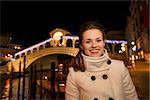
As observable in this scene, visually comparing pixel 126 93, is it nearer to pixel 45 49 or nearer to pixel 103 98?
pixel 103 98

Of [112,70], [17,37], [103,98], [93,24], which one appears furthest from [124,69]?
[17,37]

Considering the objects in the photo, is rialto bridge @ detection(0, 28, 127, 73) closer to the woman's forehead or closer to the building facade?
the building facade

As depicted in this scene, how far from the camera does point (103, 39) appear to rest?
2793 mm

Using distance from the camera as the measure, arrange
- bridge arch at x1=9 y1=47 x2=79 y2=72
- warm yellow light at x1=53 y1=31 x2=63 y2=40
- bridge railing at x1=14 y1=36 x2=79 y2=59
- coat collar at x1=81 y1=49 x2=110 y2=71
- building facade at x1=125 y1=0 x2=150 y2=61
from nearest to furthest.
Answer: coat collar at x1=81 y1=49 x2=110 y2=71 < building facade at x1=125 y1=0 x2=150 y2=61 < bridge arch at x1=9 y1=47 x2=79 y2=72 < bridge railing at x1=14 y1=36 x2=79 y2=59 < warm yellow light at x1=53 y1=31 x2=63 y2=40

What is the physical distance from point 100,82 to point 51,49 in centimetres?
2152

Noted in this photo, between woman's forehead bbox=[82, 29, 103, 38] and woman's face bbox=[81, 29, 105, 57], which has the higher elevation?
woman's forehead bbox=[82, 29, 103, 38]

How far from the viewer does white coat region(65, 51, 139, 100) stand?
263 centimetres

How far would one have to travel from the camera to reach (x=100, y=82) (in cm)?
264

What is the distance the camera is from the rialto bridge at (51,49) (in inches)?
929

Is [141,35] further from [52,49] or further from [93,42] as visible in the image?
[93,42]

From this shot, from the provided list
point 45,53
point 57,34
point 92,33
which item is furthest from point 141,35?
point 92,33

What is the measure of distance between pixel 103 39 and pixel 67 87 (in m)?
0.76

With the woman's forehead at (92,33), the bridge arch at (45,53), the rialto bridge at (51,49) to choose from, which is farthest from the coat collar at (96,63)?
the bridge arch at (45,53)

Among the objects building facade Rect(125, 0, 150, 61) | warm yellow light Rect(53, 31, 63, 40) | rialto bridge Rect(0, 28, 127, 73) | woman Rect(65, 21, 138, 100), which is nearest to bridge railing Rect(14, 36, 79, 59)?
rialto bridge Rect(0, 28, 127, 73)
